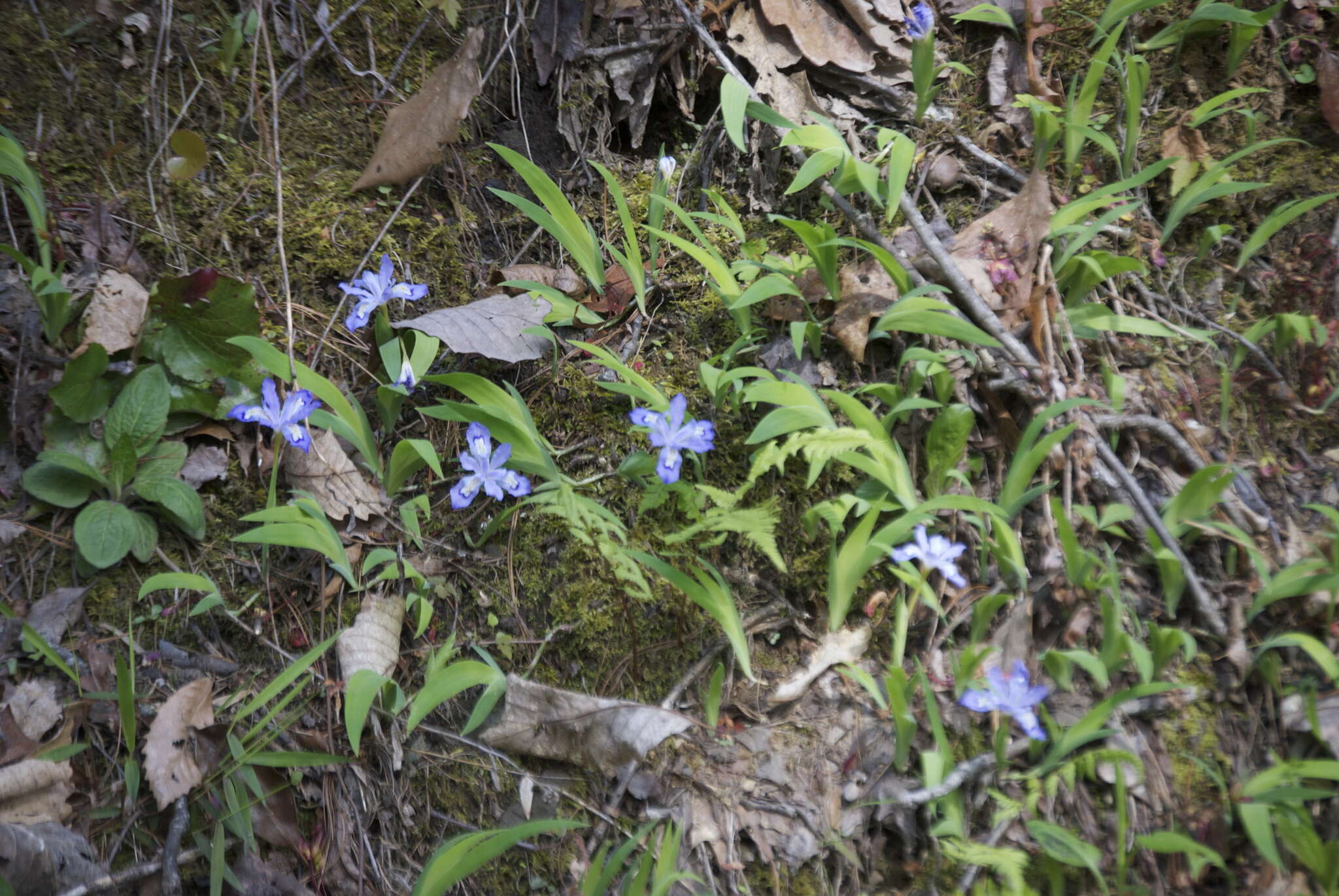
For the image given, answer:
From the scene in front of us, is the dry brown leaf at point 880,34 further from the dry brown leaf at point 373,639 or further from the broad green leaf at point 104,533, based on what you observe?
the broad green leaf at point 104,533

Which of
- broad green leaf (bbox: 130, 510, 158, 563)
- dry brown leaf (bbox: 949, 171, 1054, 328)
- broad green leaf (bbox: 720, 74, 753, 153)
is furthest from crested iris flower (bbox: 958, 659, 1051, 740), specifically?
broad green leaf (bbox: 130, 510, 158, 563)

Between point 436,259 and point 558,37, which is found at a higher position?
point 558,37

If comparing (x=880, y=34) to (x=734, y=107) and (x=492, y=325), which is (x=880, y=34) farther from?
(x=492, y=325)

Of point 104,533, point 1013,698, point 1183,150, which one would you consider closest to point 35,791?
point 104,533

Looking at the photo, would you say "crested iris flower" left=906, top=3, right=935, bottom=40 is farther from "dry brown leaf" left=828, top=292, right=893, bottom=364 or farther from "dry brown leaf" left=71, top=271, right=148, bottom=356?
"dry brown leaf" left=71, top=271, right=148, bottom=356

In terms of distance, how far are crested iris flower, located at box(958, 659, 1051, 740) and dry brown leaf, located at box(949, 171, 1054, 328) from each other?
2.56ft

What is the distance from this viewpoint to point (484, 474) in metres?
1.56

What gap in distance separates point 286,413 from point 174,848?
79 centimetres

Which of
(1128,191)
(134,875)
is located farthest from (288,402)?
(1128,191)

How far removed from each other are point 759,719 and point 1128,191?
4.96ft

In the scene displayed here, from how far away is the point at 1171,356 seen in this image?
1.73 m

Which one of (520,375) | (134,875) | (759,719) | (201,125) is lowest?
(134,875)

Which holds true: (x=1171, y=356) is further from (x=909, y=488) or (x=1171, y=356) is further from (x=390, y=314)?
(x=390, y=314)

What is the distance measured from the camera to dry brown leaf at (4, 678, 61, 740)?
137 centimetres
